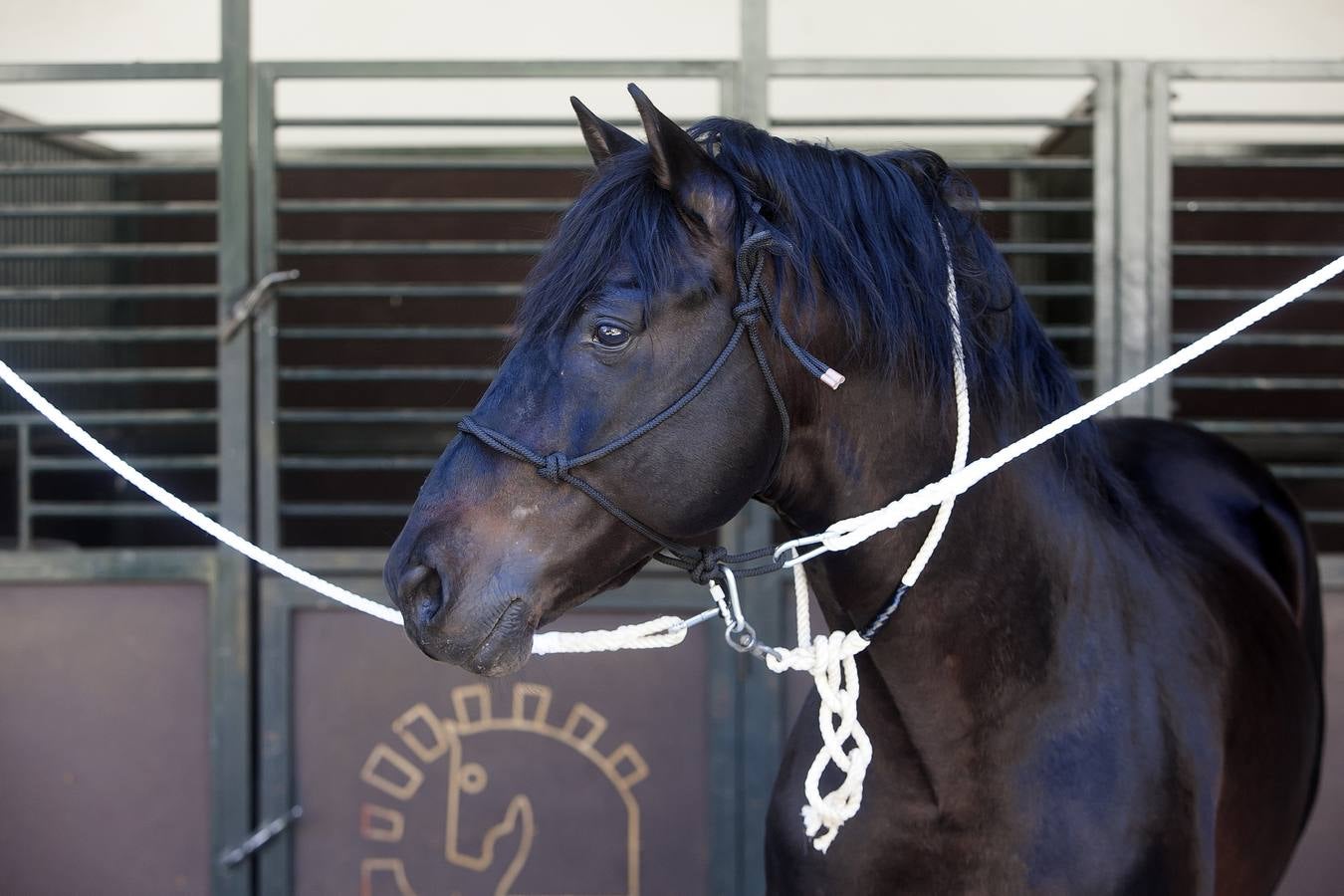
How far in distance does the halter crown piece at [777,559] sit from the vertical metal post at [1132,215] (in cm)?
174

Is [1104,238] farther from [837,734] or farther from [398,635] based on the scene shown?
[398,635]

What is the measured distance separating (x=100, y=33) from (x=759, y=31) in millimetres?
2368

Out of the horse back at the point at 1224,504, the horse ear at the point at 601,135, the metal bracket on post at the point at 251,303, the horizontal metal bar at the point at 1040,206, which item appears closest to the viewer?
the horse ear at the point at 601,135

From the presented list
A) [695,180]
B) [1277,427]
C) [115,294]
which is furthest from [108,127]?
[1277,427]

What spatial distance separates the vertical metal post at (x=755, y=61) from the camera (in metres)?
3.19

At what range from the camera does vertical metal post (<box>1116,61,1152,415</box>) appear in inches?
129

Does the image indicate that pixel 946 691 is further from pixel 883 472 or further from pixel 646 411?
pixel 646 411

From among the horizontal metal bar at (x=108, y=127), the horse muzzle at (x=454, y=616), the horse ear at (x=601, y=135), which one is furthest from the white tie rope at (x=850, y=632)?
the horizontal metal bar at (x=108, y=127)

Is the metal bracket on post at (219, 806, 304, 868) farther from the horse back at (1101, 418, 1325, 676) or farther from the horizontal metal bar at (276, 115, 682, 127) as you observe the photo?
the horse back at (1101, 418, 1325, 676)

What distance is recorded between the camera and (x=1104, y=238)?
3318mm

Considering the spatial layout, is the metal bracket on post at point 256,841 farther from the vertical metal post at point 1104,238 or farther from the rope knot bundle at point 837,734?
the vertical metal post at point 1104,238

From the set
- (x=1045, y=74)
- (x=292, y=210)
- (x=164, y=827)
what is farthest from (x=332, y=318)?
(x=1045, y=74)

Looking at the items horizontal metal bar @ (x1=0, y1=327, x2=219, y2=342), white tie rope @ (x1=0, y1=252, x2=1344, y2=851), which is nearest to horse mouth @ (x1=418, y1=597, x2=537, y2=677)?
white tie rope @ (x1=0, y1=252, x2=1344, y2=851)

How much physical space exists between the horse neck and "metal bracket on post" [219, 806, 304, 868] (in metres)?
2.00
